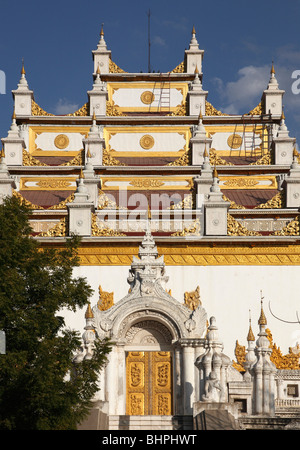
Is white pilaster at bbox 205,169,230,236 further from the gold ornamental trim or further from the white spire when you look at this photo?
the white spire

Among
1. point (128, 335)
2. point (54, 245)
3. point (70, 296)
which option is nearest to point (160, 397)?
point (128, 335)

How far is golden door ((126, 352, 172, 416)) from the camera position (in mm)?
20125

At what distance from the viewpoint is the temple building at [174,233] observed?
64.0ft

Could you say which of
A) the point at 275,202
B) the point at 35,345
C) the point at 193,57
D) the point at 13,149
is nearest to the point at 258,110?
the point at 193,57

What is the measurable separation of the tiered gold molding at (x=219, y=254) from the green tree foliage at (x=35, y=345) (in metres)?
10.8

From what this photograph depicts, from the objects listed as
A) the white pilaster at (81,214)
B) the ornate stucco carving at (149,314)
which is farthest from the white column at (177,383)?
the white pilaster at (81,214)

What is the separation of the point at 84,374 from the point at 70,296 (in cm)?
166

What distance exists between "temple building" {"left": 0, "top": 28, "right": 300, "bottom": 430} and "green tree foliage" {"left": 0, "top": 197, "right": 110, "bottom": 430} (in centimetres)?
222

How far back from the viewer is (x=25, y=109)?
3641 centimetres

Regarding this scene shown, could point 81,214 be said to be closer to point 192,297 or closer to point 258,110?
point 192,297

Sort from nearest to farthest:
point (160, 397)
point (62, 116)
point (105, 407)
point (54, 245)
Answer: point (105, 407) → point (160, 397) → point (54, 245) → point (62, 116)

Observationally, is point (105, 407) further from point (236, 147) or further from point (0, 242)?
point (236, 147)

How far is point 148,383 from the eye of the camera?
20.2m

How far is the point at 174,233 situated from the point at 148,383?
846cm
